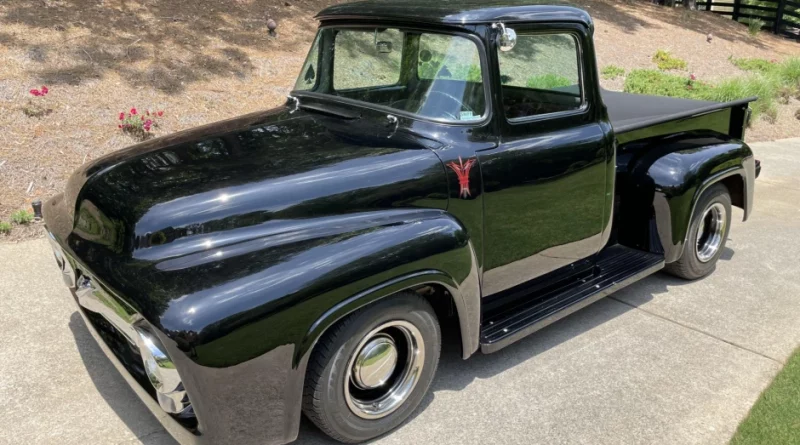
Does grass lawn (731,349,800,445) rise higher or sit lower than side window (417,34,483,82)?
lower

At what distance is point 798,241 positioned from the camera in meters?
5.34

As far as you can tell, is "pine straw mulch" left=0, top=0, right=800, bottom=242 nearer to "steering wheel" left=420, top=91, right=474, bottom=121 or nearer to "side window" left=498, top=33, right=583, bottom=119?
"steering wheel" left=420, top=91, right=474, bottom=121

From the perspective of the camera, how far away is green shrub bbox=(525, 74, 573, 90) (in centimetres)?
367

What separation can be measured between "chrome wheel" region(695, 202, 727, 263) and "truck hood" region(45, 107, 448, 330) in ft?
8.57

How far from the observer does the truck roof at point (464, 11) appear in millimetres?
3082

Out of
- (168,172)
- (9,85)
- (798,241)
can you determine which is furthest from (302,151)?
(9,85)

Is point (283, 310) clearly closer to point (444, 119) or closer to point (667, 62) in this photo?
point (444, 119)

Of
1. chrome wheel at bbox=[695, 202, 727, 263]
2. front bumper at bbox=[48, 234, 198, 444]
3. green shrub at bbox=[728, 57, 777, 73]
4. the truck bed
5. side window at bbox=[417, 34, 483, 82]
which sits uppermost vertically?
side window at bbox=[417, 34, 483, 82]

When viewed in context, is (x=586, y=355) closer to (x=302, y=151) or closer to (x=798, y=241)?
(x=302, y=151)

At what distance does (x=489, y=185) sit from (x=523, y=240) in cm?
42

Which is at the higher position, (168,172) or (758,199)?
(168,172)

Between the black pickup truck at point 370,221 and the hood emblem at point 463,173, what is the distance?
0.01 meters

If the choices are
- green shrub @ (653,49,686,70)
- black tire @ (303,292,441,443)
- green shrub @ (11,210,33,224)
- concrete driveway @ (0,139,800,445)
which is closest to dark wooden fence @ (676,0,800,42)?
green shrub @ (653,49,686,70)

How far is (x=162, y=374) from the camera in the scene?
222cm
